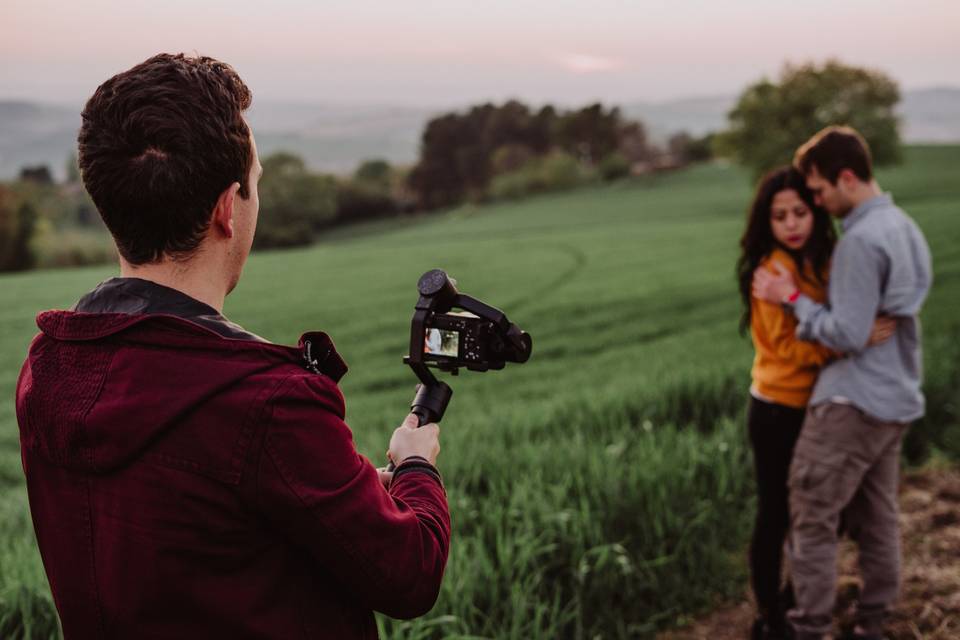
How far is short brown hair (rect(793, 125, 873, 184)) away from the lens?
3479mm

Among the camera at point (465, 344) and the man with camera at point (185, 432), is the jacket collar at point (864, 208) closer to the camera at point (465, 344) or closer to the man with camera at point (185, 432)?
the camera at point (465, 344)

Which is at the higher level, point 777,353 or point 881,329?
point 881,329

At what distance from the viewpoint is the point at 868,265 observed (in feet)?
11.1

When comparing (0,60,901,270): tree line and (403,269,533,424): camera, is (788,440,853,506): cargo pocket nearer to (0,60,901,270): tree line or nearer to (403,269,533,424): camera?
(403,269,533,424): camera

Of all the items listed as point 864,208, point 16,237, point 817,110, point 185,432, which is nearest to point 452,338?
point 185,432

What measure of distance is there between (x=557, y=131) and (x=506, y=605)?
75.6 metres

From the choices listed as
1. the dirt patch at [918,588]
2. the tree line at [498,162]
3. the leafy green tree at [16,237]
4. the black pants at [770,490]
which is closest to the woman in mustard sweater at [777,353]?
the black pants at [770,490]

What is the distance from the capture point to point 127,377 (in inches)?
53.6

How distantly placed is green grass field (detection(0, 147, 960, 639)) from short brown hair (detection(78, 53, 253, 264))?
2.25 m

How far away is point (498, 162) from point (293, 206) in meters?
25.2

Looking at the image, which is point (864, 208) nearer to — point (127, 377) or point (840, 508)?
point (840, 508)

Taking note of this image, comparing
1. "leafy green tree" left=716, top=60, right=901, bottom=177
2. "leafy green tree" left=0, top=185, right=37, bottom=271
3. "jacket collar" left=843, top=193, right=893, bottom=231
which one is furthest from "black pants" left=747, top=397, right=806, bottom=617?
"leafy green tree" left=0, top=185, right=37, bottom=271

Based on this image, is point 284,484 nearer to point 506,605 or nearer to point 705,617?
point 506,605

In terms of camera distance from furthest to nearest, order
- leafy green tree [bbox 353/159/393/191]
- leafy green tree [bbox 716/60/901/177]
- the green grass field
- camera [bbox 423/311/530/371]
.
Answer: leafy green tree [bbox 353/159/393/191], leafy green tree [bbox 716/60/901/177], the green grass field, camera [bbox 423/311/530/371]
